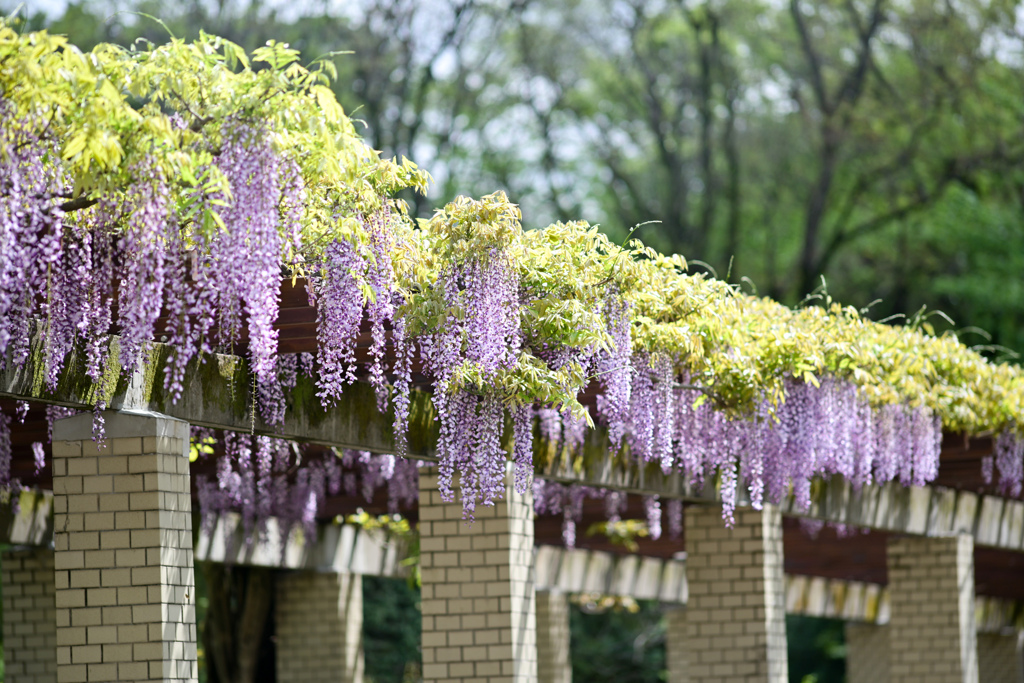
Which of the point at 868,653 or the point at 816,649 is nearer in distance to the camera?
the point at 868,653

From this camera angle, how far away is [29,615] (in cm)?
1017

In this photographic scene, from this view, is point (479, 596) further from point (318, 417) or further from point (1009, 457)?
point (1009, 457)

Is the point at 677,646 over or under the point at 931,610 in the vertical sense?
under

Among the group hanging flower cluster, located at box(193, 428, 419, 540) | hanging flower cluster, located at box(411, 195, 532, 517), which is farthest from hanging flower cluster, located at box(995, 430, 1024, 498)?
hanging flower cluster, located at box(411, 195, 532, 517)

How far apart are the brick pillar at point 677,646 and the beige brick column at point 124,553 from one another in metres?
13.0

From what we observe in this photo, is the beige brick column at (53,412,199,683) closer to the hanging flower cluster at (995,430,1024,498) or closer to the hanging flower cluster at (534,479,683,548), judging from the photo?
the hanging flower cluster at (534,479,683,548)

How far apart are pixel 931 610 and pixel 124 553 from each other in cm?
813

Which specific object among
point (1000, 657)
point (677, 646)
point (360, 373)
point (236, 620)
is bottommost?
point (1000, 657)

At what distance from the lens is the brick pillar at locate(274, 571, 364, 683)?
1316 cm

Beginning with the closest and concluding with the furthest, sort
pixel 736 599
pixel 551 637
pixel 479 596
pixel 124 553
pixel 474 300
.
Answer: pixel 124 553 → pixel 474 300 → pixel 479 596 → pixel 736 599 → pixel 551 637

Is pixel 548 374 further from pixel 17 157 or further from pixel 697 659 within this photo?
pixel 697 659

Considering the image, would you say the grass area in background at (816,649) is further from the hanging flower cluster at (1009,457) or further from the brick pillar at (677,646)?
the hanging flower cluster at (1009,457)

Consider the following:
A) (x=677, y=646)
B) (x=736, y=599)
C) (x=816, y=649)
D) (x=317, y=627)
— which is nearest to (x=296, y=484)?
(x=317, y=627)

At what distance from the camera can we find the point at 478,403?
677 cm
